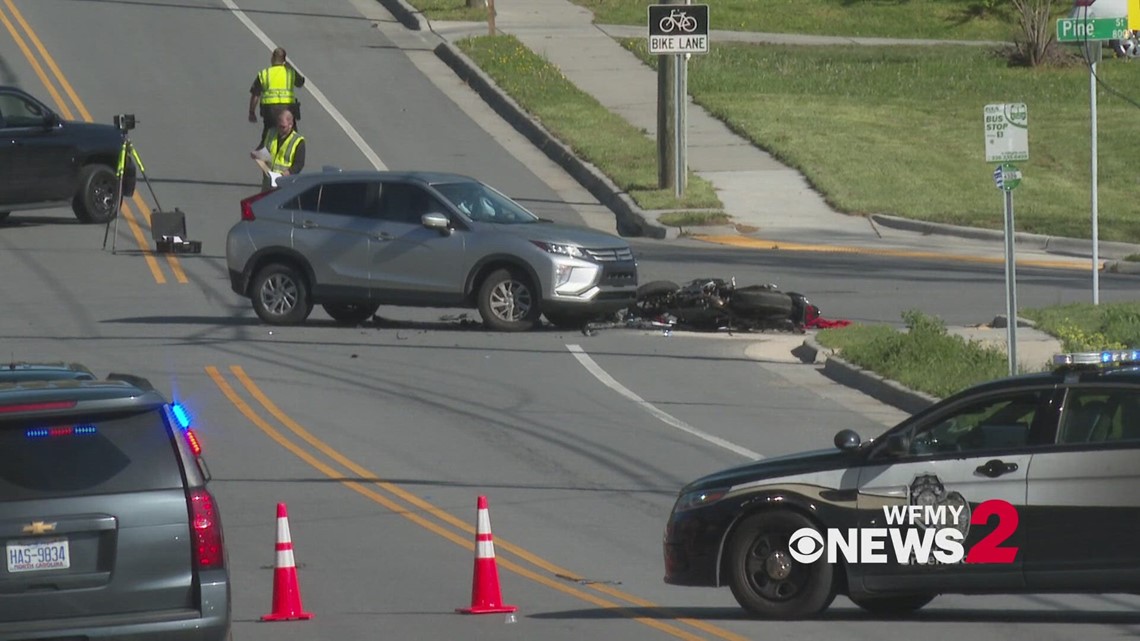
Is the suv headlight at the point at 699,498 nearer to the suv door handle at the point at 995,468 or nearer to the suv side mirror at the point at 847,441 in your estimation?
the suv side mirror at the point at 847,441

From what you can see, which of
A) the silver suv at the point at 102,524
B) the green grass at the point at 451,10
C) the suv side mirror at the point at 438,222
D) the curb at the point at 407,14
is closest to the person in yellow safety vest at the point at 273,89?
the suv side mirror at the point at 438,222

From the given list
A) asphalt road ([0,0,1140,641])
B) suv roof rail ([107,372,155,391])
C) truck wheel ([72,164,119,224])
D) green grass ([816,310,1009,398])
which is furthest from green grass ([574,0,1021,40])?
suv roof rail ([107,372,155,391])

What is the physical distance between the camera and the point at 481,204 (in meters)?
22.2

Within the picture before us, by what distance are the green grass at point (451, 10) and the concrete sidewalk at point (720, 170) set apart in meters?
0.34

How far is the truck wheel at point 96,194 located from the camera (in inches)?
1113

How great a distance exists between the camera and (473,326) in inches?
880

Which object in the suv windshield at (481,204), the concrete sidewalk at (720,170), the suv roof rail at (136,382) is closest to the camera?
the suv roof rail at (136,382)

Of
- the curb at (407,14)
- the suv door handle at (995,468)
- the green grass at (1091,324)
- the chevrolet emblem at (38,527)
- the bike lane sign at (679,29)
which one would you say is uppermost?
the curb at (407,14)

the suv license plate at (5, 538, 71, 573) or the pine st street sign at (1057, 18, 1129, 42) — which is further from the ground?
the pine st street sign at (1057, 18, 1129, 42)

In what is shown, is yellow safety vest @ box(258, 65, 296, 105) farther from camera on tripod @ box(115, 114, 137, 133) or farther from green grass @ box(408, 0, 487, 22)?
green grass @ box(408, 0, 487, 22)

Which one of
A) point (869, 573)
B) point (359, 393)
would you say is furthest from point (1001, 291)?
point (869, 573)

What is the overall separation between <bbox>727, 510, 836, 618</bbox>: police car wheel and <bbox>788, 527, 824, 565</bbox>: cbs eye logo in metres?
0.03

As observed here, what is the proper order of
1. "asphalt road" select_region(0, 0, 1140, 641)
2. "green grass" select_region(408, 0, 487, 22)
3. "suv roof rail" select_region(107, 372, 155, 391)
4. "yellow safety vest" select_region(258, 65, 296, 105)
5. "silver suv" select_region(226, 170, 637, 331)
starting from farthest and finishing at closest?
"green grass" select_region(408, 0, 487, 22) < "yellow safety vest" select_region(258, 65, 296, 105) < "silver suv" select_region(226, 170, 637, 331) < "asphalt road" select_region(0, 0, 1140, 641) < "suv roof rail" select_region(107, 372, 155, 391)

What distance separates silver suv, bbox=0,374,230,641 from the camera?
311 inches
